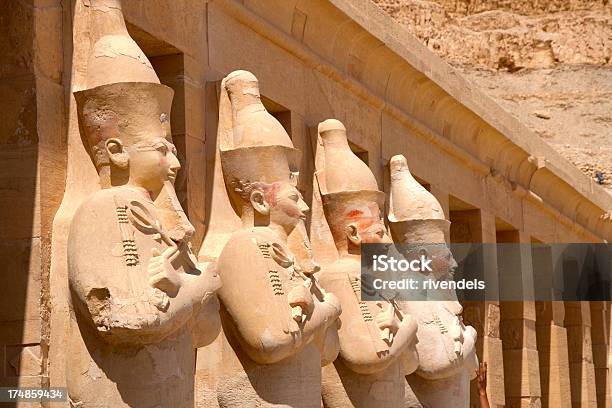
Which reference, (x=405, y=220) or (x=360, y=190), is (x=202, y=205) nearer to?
(x=360, y=190)

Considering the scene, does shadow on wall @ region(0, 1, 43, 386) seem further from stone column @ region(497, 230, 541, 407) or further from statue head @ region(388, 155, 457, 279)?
stone column @ region(497, 230, 541, 407)

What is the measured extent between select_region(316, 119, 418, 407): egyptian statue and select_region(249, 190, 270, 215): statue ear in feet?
4.48

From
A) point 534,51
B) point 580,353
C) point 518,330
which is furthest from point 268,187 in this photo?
point 534,51

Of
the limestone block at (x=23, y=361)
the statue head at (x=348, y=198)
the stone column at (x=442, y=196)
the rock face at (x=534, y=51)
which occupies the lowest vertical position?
the limestone block at (x=23, y=361)

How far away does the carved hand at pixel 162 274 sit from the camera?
7062 millimetres

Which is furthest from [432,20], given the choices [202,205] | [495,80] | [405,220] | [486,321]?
[202,205]

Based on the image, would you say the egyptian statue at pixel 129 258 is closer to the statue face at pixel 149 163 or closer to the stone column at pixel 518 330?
the statue face at pixel 149 163

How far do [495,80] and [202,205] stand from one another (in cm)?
2547

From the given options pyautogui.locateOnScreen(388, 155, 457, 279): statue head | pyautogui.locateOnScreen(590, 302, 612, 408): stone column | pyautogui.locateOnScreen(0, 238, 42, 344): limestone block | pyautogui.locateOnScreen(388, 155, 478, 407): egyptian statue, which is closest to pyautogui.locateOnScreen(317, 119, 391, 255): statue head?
pyautogui.locateOnScreen(388, 155, 478, 407): egyptian statue

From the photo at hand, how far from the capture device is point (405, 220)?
467 inches

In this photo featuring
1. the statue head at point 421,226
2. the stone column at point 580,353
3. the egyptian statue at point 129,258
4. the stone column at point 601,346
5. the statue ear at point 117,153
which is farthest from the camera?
the stone column at point 601,346

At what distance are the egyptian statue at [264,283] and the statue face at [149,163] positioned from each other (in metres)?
1.07

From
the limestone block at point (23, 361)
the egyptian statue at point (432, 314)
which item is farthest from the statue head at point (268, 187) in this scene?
the egyptian statue at point (432, 314)

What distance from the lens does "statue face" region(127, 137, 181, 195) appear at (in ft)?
24.5
